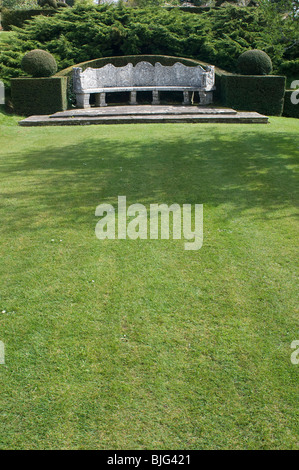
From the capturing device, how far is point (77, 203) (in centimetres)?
678

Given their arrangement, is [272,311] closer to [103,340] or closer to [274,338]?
[274,338]

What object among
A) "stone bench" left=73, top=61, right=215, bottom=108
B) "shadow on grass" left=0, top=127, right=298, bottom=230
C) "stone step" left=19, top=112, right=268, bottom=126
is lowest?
"shadow on grass" left=0, top=127, right=298, bottom=230

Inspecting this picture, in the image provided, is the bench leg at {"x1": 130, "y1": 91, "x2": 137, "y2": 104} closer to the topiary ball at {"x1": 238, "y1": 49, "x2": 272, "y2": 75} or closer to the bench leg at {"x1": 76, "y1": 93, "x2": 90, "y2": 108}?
the bench leg at {"x1": 76, "y1": 93, "x2": 90, "y2": 108}

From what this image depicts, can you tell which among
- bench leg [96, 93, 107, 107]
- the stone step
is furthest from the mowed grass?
bench leg [96, 93, 107, 107]

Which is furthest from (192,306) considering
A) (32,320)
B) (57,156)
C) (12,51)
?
(12,51)

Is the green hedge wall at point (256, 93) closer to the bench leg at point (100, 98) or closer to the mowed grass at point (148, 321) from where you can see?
the bench leg at point (100, 98)

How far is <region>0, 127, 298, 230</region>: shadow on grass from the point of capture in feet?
22.3

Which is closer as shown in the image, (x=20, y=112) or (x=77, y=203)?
(x=77, y=203)

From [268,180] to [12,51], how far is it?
14.6 meters

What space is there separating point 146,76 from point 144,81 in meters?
0.23

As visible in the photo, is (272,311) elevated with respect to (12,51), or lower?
lower

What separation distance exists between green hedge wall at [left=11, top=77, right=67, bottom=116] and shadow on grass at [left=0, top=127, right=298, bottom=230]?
15.0ft

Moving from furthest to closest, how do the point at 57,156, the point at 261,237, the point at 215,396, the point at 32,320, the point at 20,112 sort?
the point at 20,112 < the point at 57,156 < the point at 261,237 < the point at 32,320 < the point at 215,396

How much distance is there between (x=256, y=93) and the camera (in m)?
15.4
